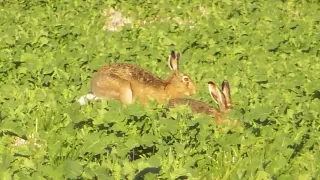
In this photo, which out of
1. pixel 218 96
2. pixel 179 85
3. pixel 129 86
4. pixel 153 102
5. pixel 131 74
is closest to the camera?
pixel 153 102

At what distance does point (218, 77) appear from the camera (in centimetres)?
1048

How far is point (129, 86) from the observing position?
916 cm

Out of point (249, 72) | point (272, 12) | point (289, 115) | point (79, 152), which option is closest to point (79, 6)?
point (272, 12)

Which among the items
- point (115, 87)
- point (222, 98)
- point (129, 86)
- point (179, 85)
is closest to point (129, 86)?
point (129, 86)

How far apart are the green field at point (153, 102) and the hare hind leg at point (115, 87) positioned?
26 centimetres

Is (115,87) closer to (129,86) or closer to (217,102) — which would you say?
(129,86)

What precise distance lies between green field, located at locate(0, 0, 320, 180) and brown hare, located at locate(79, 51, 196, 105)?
0.93 ft

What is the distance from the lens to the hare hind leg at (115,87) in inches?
359

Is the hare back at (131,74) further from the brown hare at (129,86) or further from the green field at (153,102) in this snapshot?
the green field at (153,102)

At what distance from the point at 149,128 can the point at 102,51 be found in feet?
16.9

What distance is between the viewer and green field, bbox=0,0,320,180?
226 inches

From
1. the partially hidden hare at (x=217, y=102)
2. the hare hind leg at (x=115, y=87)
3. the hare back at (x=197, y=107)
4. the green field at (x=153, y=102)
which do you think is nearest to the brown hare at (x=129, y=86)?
the hare hind leg at (x=115, y=87)

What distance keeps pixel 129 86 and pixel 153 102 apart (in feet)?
5.50

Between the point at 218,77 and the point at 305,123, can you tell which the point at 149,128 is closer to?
the point at 305,123
